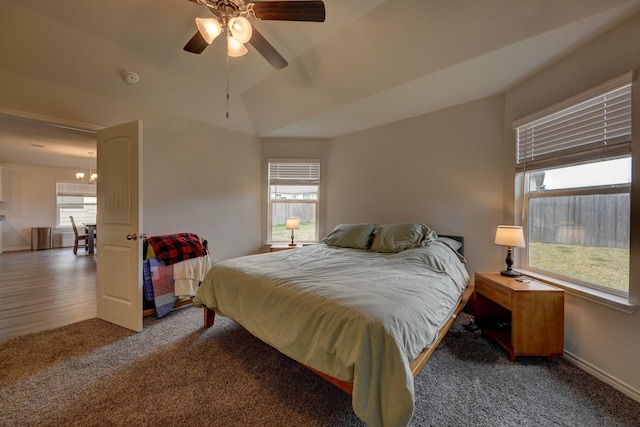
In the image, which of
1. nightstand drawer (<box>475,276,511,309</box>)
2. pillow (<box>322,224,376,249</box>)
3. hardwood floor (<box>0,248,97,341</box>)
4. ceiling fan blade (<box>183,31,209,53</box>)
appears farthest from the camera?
pillow (<box>322,224,376,249</box>)

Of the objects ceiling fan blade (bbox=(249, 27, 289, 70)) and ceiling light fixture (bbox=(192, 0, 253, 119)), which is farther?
ceiling fan blade (bbox=(249, 27, 289, 70))

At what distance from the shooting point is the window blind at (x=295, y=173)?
426 cm

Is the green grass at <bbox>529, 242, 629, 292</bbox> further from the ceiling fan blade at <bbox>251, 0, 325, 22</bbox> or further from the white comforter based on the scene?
the ceiling fan blade at <bbox>251, 0, 325, 22</bbox>

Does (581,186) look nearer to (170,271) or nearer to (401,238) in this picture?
(401,238)

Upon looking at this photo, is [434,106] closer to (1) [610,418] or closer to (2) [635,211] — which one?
(2) [635,211]

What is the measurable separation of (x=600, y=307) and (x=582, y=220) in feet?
2.23

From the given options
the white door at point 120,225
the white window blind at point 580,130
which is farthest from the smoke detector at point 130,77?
the white window blind at point 580,130

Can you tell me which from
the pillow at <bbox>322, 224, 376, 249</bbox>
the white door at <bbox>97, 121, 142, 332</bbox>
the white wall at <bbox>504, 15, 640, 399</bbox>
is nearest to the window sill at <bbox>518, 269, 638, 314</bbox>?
the white wall at <bbox>504, 15, 640, 399</bbox>

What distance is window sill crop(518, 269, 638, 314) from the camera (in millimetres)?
1584

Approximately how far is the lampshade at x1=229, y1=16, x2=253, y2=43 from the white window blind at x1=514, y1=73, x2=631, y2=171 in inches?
100

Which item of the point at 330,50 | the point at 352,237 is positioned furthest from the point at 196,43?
the point at 352,237

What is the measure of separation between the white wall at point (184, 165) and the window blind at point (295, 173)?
35 centimetres

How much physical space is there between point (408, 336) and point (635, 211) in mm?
1830

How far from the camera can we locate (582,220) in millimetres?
1968
